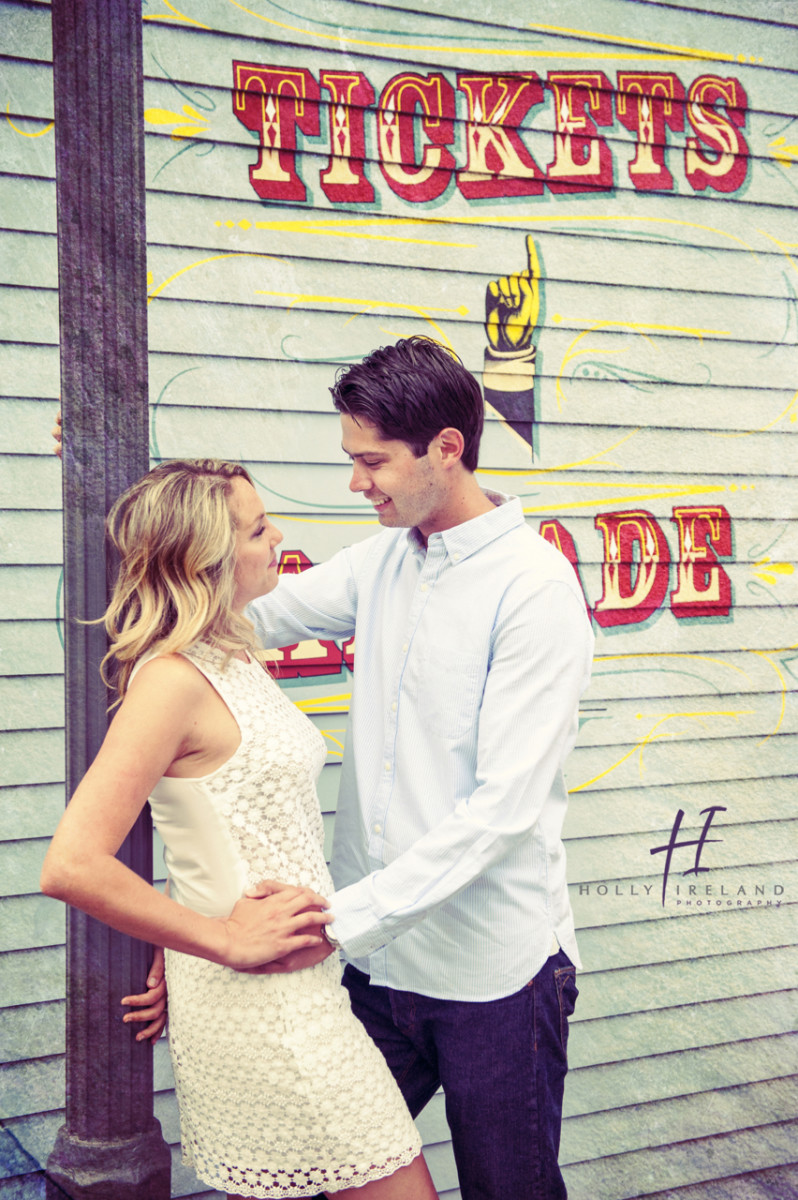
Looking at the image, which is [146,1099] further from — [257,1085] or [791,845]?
[791,845]

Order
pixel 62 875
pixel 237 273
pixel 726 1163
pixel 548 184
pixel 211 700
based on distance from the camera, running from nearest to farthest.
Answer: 1. pixel 62 875
2. pixel 211 700
3. pixel 237 273
4. pixel 548 184
5. pixel 726 1163

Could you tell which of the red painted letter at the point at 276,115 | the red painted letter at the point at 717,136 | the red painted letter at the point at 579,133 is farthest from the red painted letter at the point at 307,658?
the red painted letter at the point at 717,136

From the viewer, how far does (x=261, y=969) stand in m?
1.47

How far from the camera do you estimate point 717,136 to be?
10.7 ft

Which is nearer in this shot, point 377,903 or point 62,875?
point 62,875

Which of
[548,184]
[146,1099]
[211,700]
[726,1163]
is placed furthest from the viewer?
[726,1163]

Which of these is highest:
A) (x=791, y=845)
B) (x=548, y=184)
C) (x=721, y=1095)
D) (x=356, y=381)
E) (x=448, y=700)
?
(x=548, y=184)

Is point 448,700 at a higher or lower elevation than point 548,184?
lower

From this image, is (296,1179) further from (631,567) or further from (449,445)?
(631,567)

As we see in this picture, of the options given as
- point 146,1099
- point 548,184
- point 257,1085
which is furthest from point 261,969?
point 548,184

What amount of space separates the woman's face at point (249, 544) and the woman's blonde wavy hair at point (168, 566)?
0.16 feet

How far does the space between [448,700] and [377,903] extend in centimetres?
42

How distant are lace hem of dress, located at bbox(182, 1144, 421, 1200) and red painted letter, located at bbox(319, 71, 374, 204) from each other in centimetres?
244

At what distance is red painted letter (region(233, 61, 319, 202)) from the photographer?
8.41 feet
